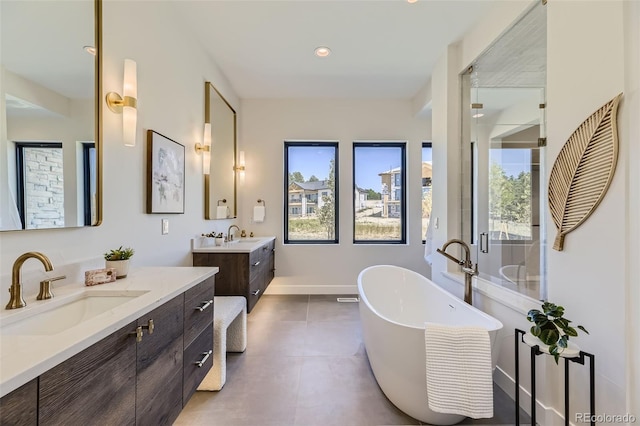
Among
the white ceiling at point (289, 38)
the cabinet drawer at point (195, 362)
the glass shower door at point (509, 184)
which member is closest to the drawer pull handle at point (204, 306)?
the cabinet drawer at point (195, 362)

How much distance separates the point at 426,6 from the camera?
2234 mm

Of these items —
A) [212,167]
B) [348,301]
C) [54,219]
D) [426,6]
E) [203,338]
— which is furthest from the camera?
[348,301]

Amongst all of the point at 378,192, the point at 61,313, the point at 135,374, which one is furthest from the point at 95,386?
the point at 378,192

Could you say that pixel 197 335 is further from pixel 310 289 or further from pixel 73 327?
pixel 310 289

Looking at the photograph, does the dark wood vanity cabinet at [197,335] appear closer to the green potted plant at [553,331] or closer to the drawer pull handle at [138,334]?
the drawer pull handle at [138,334]

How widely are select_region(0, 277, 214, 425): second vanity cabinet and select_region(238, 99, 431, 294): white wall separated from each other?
262 centimetres

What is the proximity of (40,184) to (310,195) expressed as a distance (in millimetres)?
3313

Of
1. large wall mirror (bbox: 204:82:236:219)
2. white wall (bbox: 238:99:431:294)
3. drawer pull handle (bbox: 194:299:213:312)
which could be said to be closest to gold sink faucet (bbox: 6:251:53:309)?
drawer pull handle (bbox: 194:299:213:312)

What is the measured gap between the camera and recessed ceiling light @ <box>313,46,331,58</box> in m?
2.81

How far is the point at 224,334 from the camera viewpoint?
1971 mm

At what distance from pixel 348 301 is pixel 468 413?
8.10ft

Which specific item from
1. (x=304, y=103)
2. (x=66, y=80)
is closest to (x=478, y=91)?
(x=304, y=103)

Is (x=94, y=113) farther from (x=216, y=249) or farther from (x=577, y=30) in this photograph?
(x=577, y=30)

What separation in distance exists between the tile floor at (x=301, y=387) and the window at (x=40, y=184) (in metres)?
1.37
